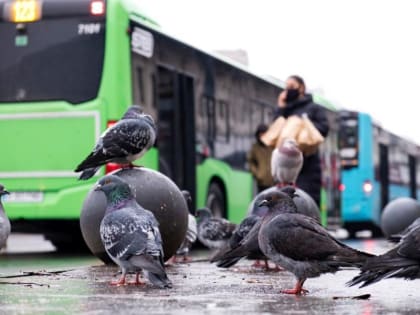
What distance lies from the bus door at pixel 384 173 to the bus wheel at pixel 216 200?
13488 millimetres

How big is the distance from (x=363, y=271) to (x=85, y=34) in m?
9.12

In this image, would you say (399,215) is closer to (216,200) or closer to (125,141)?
(216,200)

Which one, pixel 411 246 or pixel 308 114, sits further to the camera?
pixel 308 114

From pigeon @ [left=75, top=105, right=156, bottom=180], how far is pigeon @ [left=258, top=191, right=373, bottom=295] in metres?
2.41

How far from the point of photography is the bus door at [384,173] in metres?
31.1

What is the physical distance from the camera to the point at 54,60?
1484 centimetres

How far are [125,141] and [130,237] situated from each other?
2.03 meters

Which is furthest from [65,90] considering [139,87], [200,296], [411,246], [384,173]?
[384,173]

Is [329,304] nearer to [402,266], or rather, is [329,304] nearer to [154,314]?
[402,266]

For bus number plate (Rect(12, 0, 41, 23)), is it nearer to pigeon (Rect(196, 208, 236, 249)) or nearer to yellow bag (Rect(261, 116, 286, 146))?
yellow bag (Rect(261, 116, 286, 146))

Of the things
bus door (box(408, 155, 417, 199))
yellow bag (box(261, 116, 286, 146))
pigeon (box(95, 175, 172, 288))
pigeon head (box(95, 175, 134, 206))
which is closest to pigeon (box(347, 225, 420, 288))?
pigeon (box(95, 175, 172, 288))

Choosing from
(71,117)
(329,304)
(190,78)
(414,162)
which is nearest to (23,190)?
(71,117)

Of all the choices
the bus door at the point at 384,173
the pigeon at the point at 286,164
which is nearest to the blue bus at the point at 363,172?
the bus door at the point at 384,173

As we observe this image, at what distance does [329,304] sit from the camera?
21.3 ft
